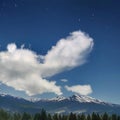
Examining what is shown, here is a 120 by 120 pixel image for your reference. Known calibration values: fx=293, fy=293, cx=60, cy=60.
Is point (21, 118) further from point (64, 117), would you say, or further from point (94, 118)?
point (94, 118)

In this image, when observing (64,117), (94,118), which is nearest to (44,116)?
(64,117)

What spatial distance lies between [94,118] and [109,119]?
61.8ft

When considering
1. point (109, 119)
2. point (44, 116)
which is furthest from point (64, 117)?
point (109, 119)

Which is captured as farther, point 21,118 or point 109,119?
point 21,118

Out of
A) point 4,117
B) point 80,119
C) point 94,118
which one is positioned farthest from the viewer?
point 4,117

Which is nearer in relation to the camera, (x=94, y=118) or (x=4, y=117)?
(x=94, y=118)

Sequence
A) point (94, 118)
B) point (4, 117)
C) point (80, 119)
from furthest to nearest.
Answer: point (4, 117) < point (80, 119) < point (94, 118)

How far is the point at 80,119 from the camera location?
161 metres

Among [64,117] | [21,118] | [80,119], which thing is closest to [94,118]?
[80,119]

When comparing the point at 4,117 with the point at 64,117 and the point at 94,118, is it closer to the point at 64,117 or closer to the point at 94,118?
the point at 64,117

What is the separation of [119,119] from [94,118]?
27.9m

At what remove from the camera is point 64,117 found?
6747 inches

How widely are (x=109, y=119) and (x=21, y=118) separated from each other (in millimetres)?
56075

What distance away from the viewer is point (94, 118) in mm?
149125
